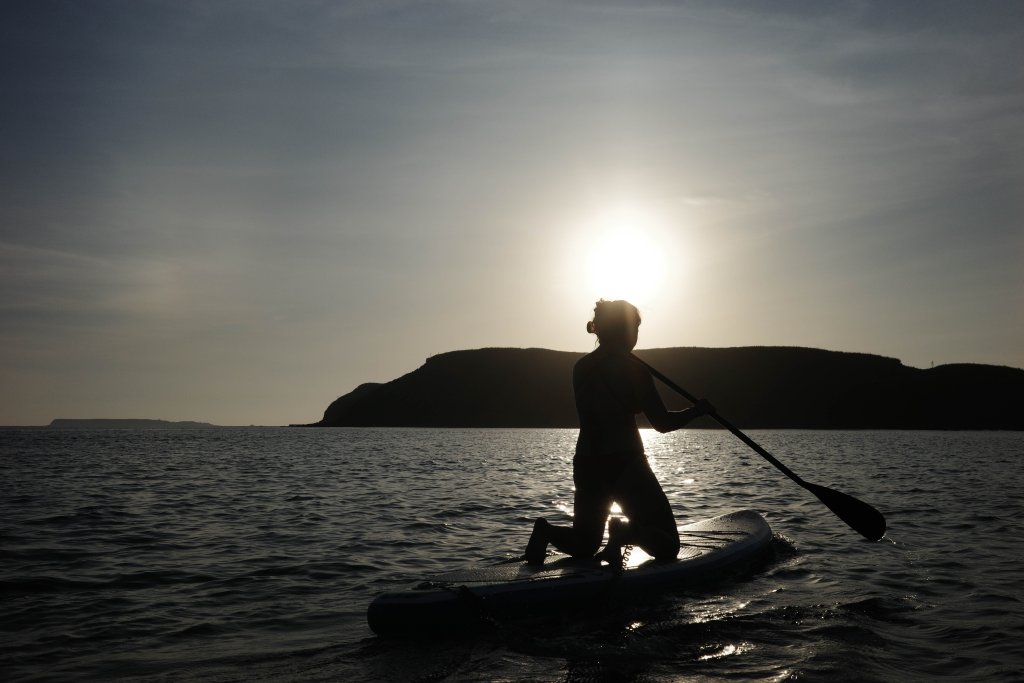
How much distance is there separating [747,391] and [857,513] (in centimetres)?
15041

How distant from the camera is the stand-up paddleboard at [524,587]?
19.9 feet

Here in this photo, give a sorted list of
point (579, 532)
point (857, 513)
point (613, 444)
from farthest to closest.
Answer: point (857, 513) < point (579, 532) < point (613, 444)

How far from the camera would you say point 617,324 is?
7281 millimetres

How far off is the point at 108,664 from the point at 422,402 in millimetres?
163092

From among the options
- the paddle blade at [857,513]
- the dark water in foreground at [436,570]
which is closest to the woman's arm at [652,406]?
the dark water in foreground at [436,570]

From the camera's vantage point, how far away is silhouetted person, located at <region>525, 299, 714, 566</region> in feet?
23.5

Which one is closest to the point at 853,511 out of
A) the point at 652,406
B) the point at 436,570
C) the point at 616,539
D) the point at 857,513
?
the point at 857,513

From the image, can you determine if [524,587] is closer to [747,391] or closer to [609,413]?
[609,413]

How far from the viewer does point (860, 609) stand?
7.02m

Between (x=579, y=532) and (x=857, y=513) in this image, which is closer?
(x=579, y=532)

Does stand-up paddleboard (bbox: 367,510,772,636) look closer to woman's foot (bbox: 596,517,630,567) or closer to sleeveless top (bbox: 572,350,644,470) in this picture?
woman's foot (bbox: 596,517,630,567)

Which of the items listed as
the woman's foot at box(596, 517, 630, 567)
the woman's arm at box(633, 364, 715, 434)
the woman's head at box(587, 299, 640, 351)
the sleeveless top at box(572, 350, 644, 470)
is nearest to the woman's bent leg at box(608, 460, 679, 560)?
the woman's foot at box(596, 517, 630, 567)

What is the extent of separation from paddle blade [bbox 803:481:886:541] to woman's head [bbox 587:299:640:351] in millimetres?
3504

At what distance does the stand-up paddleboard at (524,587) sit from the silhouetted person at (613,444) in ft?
0.91
